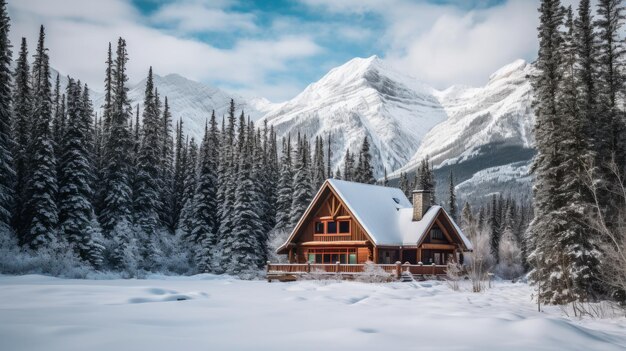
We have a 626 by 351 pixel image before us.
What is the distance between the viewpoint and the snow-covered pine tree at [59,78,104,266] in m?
38.6

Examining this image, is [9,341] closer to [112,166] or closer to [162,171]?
A: [112,166]

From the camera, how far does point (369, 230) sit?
38938 millimetres

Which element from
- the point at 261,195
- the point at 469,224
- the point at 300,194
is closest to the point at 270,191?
the point at 261,195

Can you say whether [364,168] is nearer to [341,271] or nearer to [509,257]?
[341,271]

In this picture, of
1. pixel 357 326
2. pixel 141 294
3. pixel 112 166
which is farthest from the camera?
pixel 112 166

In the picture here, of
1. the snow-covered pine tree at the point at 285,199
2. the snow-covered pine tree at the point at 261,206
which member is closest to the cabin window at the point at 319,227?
the snow-covered pine tree at the point at 261,206

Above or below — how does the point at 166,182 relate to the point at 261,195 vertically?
above

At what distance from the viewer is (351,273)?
35938 millimetres

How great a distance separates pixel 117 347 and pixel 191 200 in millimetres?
51456

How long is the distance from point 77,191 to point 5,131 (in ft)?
22.3

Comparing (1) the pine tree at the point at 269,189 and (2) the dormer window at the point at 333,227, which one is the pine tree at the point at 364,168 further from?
(2) the dormer window at the point at 333,227

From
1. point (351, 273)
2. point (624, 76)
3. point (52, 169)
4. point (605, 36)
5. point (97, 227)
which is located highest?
point (605, 36)

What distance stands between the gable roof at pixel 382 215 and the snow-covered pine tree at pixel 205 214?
1317 cm

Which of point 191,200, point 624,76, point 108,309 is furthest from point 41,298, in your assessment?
point 191,200
